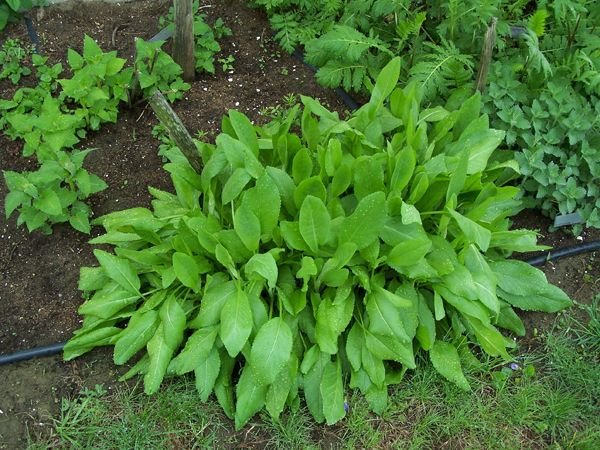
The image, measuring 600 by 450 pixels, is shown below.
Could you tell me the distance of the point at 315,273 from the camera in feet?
8.35

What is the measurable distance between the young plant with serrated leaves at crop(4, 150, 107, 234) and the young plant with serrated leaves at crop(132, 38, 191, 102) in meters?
0.64

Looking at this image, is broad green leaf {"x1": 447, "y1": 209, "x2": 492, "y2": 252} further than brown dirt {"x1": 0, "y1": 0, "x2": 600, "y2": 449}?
No

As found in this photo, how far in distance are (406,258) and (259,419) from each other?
895 mm

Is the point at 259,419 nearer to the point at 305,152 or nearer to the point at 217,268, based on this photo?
the point at 217,268

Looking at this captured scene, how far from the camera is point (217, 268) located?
285 cm

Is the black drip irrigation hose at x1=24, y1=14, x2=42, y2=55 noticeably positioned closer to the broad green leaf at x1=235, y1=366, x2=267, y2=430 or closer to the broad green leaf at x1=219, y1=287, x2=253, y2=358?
the broad green leaf at x1=219, y1=287, x2=253, y2=358

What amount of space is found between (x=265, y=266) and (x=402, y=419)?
893 millimetres

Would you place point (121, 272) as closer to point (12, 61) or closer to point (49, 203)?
point (49, 203)

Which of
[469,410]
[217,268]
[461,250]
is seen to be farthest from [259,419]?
[461,250]

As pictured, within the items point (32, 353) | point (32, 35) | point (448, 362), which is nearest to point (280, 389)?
point (448, 362)

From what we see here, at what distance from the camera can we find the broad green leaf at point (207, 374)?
104 inches

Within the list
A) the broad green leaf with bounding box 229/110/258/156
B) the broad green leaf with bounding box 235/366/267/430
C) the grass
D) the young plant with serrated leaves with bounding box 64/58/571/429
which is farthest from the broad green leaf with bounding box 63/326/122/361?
the broad green leaf with bounding box 229/110/258/156

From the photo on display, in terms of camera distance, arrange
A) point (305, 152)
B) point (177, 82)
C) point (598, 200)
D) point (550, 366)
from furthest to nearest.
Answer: point (177, 82) → point (598, 200) → point (550, 366) → point (305, 152)

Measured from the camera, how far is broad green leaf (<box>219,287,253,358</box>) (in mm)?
2498
